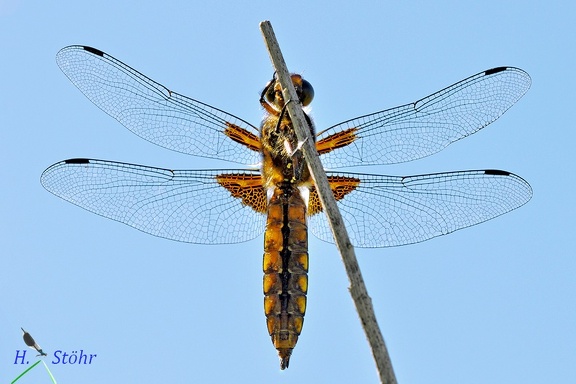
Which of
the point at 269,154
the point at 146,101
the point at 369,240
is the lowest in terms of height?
the point at 369,240

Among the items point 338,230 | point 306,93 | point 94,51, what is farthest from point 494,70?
point 338,230

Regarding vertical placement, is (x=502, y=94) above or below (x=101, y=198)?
above

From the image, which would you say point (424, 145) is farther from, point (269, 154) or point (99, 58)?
point (99, 58)

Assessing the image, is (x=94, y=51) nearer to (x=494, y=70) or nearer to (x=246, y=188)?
(x=246, y=188)

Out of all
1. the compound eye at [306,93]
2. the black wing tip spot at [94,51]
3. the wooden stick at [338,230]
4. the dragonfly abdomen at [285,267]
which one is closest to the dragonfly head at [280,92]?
the compound eye at [306,93]

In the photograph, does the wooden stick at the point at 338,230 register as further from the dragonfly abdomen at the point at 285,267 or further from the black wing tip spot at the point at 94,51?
the black wing tip spot at the point at 94,51

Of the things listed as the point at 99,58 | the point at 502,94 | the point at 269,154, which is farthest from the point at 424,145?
the point at 99,58
